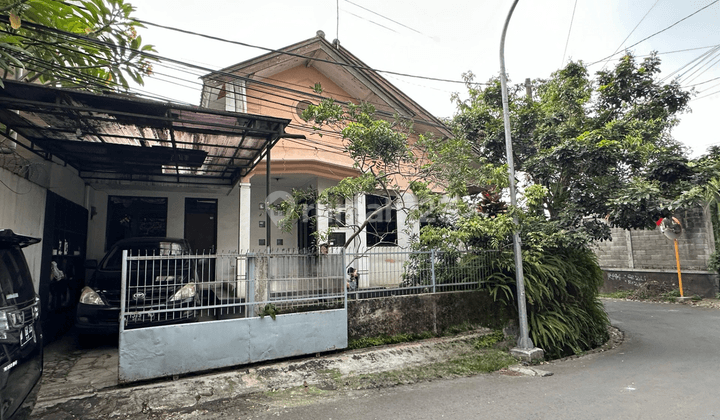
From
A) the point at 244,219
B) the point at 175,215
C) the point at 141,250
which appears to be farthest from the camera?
the point at 175,215

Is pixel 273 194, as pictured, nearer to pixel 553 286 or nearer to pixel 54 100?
pixel 54 100

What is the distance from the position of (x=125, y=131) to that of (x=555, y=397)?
7.43 metres

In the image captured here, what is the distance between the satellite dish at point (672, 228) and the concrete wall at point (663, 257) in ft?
0.62

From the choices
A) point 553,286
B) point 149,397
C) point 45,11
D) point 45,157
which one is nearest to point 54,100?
point 45,11

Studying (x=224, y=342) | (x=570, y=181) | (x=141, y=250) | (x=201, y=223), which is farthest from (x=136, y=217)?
(x=570, y=181)

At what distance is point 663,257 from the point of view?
14070 mm

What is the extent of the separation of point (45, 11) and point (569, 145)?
26.4ft

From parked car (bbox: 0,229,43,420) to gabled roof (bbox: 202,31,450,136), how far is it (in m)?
6.70

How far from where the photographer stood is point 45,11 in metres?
4.60

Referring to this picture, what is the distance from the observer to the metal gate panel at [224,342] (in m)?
4.62

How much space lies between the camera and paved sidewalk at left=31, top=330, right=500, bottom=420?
4.19 metres

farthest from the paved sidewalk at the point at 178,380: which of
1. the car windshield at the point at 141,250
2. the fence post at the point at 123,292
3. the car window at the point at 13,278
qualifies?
the car window at the point at 13,278

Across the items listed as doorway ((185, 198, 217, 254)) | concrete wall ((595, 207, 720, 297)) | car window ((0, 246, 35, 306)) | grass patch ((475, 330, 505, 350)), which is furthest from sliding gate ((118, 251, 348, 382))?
concrete wall ((595, 207, 720, 297))

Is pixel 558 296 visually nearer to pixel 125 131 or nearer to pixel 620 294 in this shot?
pixel 125 131
